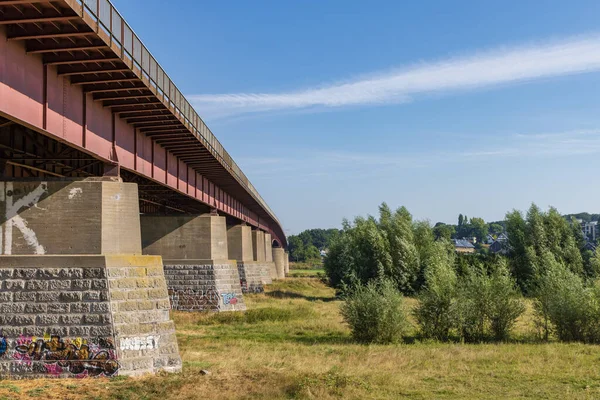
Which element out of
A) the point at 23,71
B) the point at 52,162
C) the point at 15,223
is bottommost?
the point at 15,223

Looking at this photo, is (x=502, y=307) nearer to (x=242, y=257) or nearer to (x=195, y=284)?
(x=195, y=284)

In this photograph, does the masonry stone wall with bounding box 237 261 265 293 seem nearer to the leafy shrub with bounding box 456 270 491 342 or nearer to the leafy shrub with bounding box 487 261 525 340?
the leafy shrub with bounding box 456 270 491 342

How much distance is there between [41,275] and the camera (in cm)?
1733

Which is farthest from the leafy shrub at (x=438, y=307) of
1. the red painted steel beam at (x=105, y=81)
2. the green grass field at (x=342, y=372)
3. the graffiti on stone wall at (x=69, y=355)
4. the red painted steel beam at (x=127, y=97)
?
the red painted steel beam at (x=105, y=81)

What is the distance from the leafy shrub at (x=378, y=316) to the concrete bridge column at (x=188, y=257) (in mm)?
13984

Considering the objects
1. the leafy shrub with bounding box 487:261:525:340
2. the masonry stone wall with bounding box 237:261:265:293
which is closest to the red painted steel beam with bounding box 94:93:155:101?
the leafy shrub with bounding box 487:261:525:340

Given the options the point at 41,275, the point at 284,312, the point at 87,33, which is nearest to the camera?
the point at 87,33

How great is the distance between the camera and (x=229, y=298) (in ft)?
132

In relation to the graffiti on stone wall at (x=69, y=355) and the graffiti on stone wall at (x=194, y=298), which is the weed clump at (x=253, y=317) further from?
the graffiti on stone wall at (x=69, y=355)

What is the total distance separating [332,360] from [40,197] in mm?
10744

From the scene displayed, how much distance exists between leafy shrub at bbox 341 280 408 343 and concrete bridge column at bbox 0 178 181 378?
9.65m

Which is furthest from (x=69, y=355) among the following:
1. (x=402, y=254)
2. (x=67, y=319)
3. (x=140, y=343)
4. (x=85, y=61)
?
(x=402, y=254)

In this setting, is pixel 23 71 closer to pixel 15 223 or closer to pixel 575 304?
pixel 15 223

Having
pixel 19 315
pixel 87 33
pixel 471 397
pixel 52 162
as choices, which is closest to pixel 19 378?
pixel 19 315
